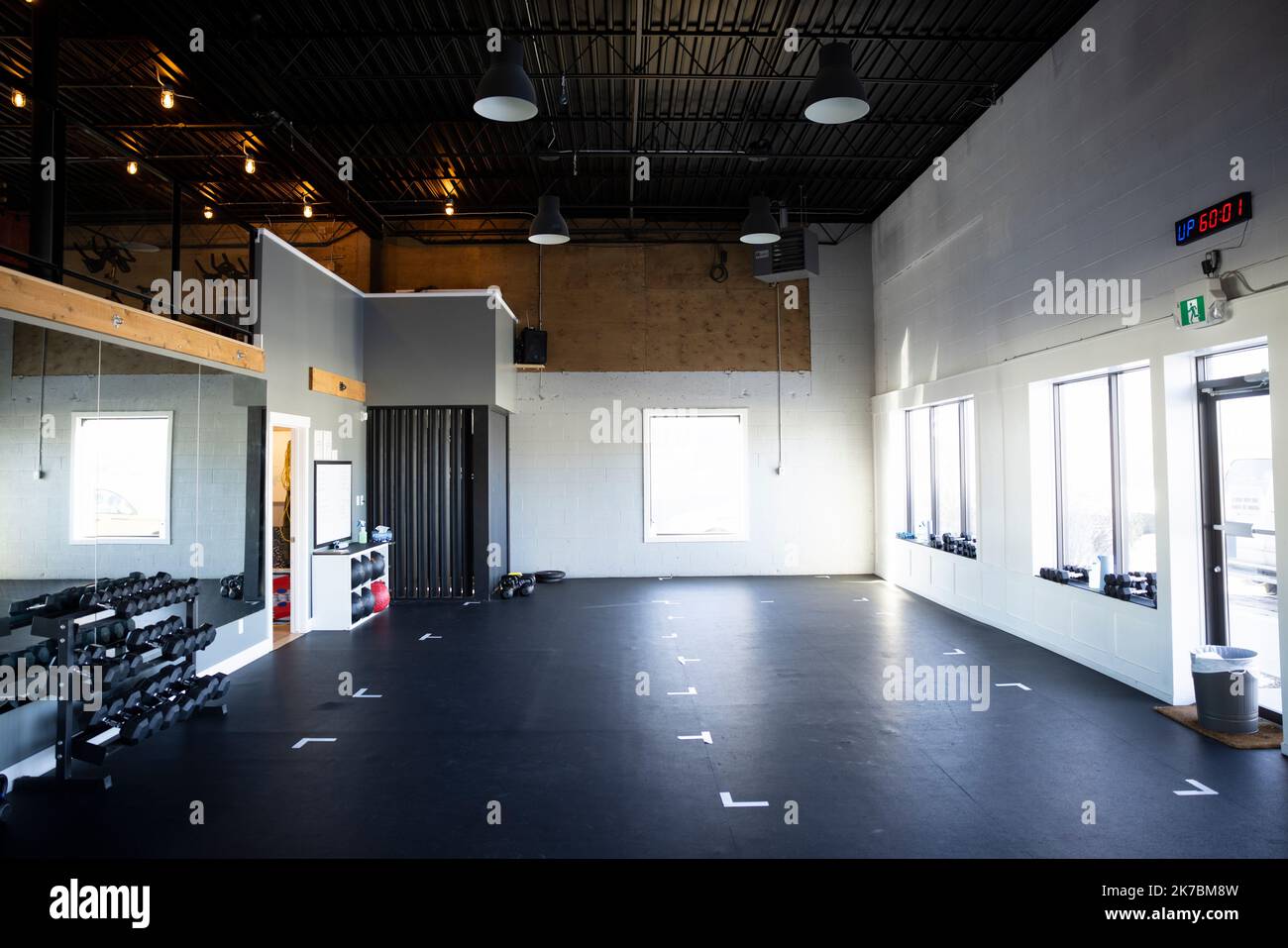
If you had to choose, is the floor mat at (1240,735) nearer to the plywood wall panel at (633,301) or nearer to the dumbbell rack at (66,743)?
the dumbbell rack at (66,743)

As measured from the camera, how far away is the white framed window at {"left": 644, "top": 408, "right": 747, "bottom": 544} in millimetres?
10898

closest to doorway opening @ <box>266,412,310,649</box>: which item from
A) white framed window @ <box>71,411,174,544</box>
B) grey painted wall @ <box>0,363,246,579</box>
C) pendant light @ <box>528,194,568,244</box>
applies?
grey painted wall @ <box>0,363,246,579</box>

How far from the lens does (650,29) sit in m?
6.36

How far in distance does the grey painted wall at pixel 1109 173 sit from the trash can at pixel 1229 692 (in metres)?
2.24

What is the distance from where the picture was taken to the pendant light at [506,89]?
508 centimetres

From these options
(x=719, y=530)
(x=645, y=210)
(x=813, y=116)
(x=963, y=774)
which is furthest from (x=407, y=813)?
(x=645, y=210)

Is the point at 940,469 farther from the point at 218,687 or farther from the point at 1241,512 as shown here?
the point at 218,687

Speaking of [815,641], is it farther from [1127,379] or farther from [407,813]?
[407,813]

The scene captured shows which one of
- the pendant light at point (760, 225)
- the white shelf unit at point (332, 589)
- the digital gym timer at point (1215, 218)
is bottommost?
the white shelf unit at point (332, 589)

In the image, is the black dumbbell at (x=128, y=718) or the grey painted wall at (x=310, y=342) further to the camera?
the grey painted wall at (x=310, y=342)

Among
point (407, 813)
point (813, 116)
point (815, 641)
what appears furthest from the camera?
point (815, 641)

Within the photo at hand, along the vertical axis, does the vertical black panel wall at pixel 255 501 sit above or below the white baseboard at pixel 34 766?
above

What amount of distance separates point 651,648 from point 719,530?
14.8 ft

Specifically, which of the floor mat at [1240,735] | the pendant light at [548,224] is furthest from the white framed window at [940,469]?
the pendant light at [548,224]
